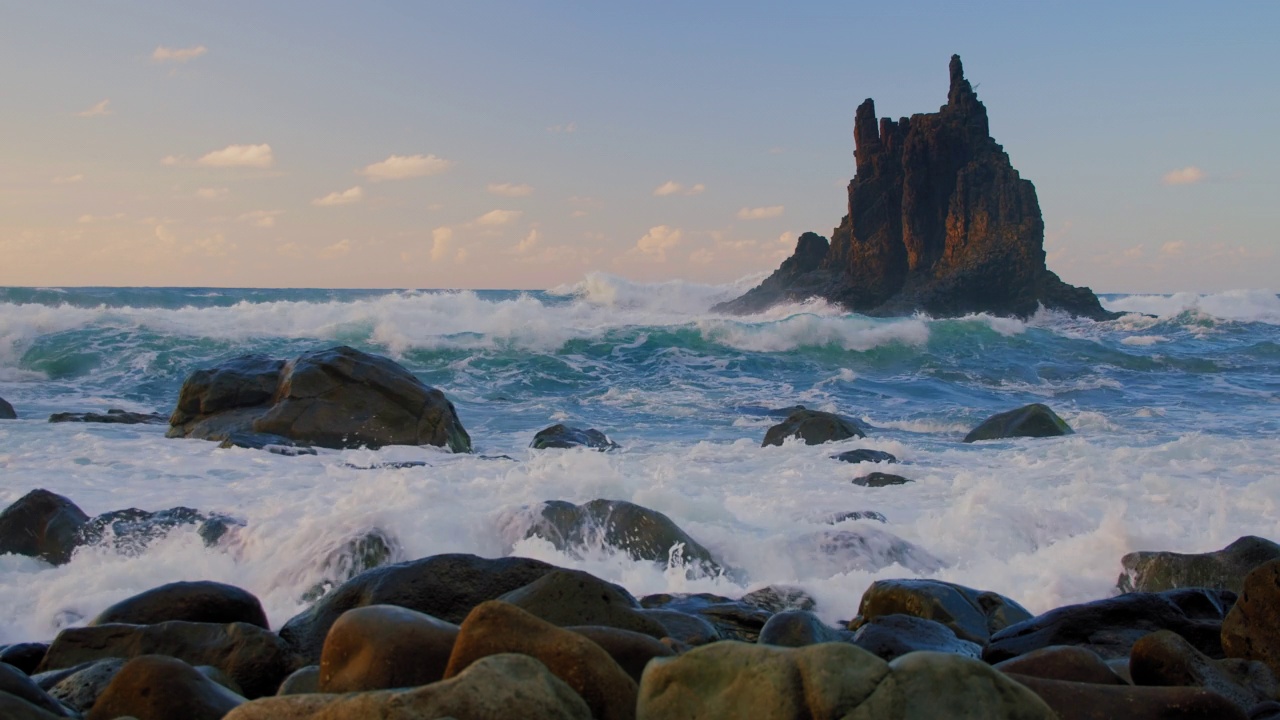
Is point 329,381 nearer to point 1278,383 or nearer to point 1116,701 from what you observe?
point 1116,701

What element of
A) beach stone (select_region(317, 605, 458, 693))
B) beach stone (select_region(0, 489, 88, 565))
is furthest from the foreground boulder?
beach stone (select_region(317, 605, 458, 693))

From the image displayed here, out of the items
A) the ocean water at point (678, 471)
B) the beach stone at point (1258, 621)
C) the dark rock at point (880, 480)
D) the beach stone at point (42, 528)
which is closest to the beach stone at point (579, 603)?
the ocean water at point (678, 471)

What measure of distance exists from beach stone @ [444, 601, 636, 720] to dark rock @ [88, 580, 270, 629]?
1858 millimetres

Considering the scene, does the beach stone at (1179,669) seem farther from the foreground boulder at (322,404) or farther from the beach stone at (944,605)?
the foreground boulder at (322,404)

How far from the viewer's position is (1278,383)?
20.1 metres

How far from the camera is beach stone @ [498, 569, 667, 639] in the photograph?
366 cm

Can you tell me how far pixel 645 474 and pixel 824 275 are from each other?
4744 cm

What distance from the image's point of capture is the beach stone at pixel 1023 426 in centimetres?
1199

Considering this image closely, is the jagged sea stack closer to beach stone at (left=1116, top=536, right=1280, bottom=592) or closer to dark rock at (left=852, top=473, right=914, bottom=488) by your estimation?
dark rock at (left=852, top=473, right=914, bottom=488)

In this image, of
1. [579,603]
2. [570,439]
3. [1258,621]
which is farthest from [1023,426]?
[579,603]

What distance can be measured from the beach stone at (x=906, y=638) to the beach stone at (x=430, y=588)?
1.28 metres

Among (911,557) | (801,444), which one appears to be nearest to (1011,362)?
(801,444)

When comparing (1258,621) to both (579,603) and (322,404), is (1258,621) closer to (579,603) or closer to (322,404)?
(579,603)

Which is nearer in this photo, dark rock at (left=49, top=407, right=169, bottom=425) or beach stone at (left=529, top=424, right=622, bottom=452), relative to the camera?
beach stone at (left=529, top=424, right=622, bottom=452)
